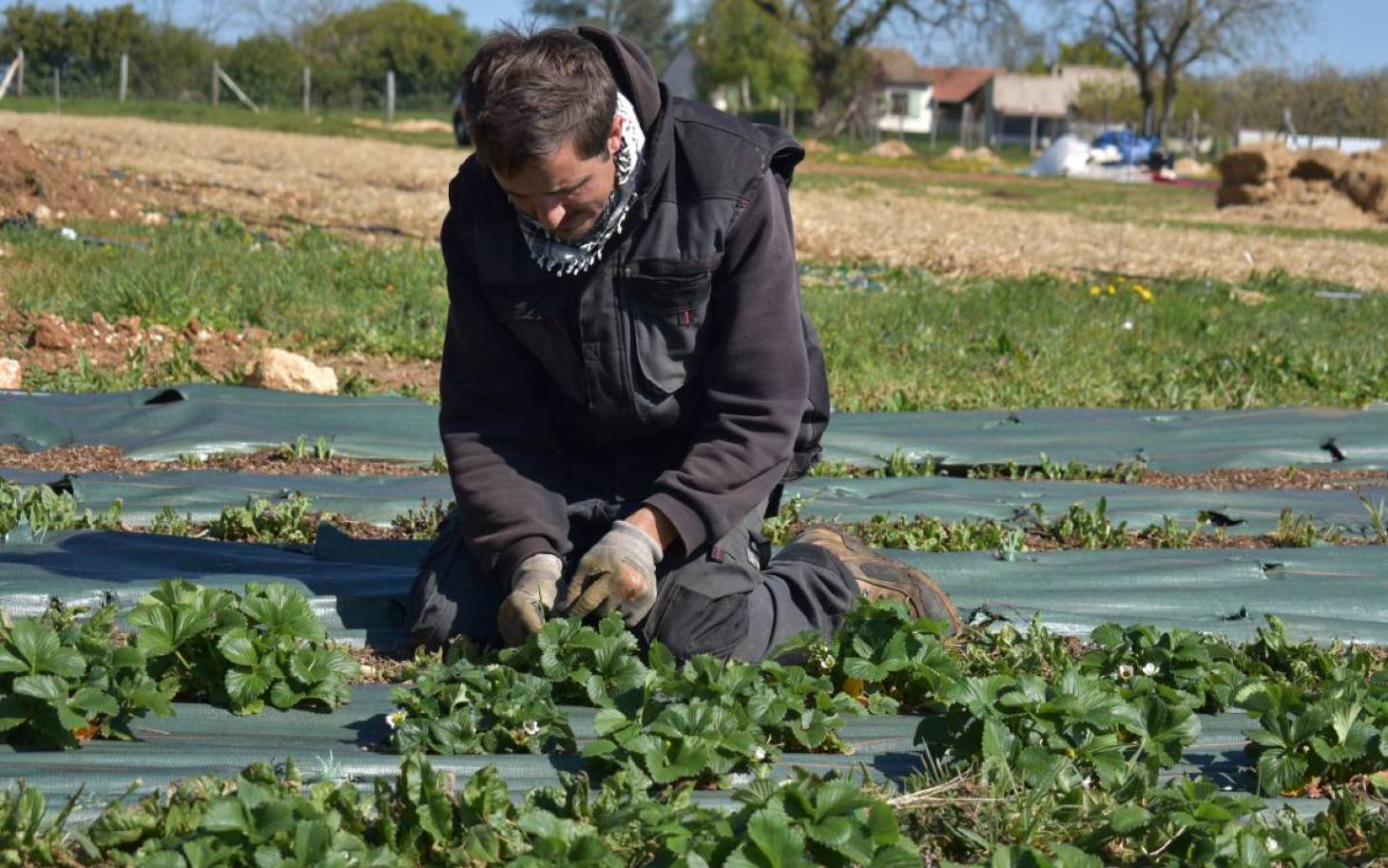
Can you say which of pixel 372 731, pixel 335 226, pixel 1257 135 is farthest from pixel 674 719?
pixel 1257 135

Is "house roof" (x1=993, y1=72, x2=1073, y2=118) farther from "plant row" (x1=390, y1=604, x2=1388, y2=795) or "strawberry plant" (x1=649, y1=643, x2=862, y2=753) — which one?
"strawberry plant" (x1=649, y1=643, x2=862, y2=753)

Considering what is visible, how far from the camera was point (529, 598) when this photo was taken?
9.62 ft

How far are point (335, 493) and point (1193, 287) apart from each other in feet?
25.0

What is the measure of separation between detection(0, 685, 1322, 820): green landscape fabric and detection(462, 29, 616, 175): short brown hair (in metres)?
1.00

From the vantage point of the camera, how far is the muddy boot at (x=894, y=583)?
324 centimetres

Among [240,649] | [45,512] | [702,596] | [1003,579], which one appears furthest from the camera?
[45,512]

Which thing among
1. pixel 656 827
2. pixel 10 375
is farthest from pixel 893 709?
pixel 10 375

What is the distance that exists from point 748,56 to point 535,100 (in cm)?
5912

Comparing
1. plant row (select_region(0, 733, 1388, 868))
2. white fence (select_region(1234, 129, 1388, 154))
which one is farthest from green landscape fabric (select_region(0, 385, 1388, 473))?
white fence (select_region(1234, 129, 1388, 154))

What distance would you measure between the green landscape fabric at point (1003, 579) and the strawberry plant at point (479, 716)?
2.18 feet

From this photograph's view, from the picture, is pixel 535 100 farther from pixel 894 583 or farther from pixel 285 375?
pixel 285 375

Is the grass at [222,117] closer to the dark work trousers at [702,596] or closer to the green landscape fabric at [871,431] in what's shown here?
the green landscape fabric at [871,431]

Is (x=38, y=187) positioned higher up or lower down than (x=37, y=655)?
higher up

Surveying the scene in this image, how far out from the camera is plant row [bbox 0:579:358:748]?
234 cm
